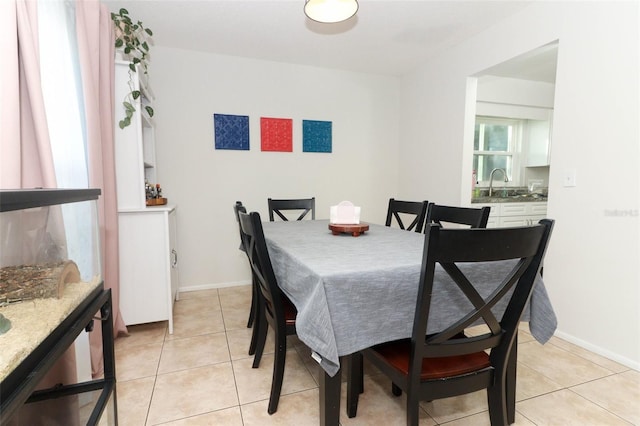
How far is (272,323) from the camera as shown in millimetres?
1545

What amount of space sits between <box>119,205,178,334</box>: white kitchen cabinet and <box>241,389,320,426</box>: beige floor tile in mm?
1070

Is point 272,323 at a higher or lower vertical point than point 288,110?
lower

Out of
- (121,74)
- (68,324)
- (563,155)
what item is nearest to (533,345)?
(563,155)

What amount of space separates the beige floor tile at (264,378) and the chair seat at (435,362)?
70 cm

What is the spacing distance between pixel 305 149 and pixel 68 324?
→ 2.77 m

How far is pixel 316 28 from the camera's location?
2.64 m

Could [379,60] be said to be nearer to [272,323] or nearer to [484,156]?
[484,156]

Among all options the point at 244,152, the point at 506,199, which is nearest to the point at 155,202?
the point at 244,152

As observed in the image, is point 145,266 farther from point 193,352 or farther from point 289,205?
point 289,205

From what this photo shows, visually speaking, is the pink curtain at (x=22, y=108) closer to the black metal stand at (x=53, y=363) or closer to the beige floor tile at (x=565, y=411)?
the black metal stand at (x=53, y=363)

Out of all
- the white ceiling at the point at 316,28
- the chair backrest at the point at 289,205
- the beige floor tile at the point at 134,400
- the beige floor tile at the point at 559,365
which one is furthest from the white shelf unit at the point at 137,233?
the beige floor tile at the point at 559,365

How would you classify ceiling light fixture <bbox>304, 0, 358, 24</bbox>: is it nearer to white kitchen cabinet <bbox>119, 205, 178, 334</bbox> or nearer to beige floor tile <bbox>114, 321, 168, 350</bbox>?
white kitchen cabinet <bbox>119, 205, 178, 334</bbox>

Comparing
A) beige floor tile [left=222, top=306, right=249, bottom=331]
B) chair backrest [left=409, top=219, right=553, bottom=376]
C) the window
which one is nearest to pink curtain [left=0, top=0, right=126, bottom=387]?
beige floor tile [left=222, top=306, right=249, bottom=331]

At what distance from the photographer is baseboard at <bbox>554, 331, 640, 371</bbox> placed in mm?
1832
